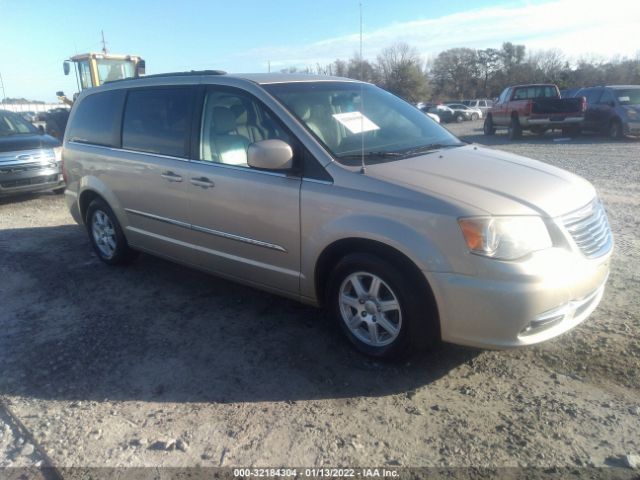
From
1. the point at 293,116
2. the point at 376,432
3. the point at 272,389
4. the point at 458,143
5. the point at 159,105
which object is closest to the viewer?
the point at 376,432

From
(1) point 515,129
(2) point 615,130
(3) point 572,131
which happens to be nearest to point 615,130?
(2) point 615,130

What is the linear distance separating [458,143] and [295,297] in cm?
187

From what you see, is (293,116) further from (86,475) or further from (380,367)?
(86,475)

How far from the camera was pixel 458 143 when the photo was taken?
4254mm

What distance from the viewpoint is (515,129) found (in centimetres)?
1830

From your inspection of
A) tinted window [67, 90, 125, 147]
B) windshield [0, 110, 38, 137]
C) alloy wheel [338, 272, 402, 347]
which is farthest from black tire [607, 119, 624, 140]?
windshield [0, 110, 38, 137]

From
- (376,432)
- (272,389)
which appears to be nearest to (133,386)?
(272,389)

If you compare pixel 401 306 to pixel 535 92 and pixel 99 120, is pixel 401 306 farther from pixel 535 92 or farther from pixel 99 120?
pixel 535 92

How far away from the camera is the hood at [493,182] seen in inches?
115

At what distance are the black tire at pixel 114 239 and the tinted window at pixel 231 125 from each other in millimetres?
1673

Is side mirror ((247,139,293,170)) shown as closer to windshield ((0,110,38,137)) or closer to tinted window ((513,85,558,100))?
windshield ((0,110,38,137))

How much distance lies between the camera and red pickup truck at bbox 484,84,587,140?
16812mm

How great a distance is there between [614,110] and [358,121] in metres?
15.0

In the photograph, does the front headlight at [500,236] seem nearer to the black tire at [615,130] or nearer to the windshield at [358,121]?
the windshield at [358,121]
